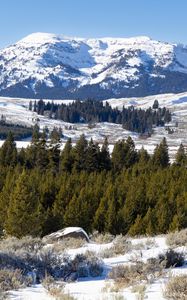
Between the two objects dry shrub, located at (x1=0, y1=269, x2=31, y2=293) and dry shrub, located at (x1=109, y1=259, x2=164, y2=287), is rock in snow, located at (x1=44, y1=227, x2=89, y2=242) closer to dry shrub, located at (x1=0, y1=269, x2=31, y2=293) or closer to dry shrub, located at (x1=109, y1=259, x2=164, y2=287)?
dry shrub, located at (x1=109, y1=259, x2=164, y2=287)

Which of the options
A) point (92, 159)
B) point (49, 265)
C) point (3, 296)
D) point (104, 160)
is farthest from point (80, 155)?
point (3, 296)

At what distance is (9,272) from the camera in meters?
9.29

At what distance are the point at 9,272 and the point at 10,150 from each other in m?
70.2

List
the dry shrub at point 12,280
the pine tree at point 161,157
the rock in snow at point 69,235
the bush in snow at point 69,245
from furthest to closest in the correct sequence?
the pine tree at point 161,157, the rock in snow at point 69,235, the bush in snow at point 69,245, the dry shrub at point 12,280

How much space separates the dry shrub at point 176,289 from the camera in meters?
8.08

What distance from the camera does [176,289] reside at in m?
8.43

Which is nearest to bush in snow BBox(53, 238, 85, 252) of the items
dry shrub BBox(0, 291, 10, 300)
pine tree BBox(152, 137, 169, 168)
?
dry shrub BBox(0, 291, 10, 300)

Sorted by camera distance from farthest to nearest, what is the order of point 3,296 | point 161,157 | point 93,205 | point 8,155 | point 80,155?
point 161,157 < point 80,155 < point 8,155 < point 93,205 < point 3,296

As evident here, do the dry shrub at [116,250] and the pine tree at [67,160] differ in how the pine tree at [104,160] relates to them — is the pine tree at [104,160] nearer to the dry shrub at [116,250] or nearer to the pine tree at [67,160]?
the pine tree at [67,160]

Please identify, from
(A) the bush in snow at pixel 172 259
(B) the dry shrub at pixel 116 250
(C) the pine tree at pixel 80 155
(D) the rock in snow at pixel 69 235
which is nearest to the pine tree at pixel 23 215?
(D) the rock in snow at pixel 69 235

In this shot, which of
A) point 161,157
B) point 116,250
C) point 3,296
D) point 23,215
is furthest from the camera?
point 161,157

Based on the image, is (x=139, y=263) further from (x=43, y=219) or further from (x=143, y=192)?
(x=143, y=192)

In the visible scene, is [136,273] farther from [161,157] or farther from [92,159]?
[161,157]

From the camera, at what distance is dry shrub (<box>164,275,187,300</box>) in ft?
26.5
